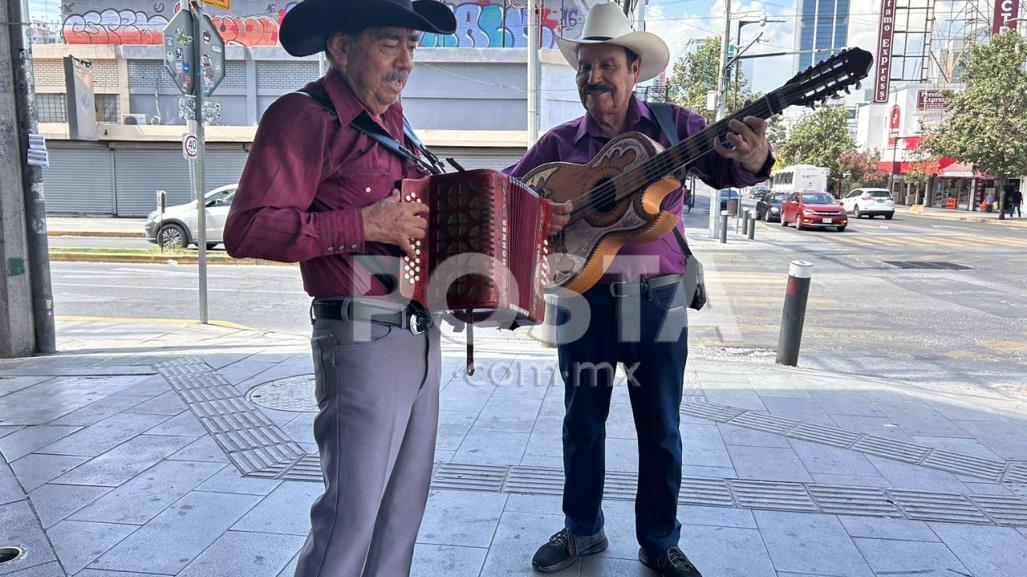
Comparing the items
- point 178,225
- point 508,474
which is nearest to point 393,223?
point 508,474

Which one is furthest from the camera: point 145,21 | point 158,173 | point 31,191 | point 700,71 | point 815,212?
point 700,71

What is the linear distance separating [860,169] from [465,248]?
204ft

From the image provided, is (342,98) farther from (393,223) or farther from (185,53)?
(185,53)

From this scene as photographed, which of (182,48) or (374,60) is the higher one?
(182,48)

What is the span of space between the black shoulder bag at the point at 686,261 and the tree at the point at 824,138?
56102 mm

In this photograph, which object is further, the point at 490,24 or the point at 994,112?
the point at 994,112

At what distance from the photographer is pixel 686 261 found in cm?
295

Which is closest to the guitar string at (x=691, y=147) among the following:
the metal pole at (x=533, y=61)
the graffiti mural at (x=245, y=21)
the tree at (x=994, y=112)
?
the metal pole at (x=533, y=61)

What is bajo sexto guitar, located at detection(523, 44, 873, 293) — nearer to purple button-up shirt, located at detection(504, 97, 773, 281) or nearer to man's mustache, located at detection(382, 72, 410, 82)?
purple button-up shirt, located at detection(504, 97, 773, 281)

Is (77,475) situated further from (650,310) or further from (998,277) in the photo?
(998,277)

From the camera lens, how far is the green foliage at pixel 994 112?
3278 cm

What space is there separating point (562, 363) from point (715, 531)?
1.09 meters

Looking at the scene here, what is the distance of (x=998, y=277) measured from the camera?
13.2m

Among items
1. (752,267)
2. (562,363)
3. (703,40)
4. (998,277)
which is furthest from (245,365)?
(703,40)
